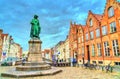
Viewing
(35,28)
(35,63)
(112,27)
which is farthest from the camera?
(112,27)

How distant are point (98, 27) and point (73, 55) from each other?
1607 centimetres

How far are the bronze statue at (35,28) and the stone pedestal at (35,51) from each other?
871 millimetres

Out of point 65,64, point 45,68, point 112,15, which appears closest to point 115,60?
point 112,15

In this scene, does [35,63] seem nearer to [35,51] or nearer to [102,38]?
[35,51]

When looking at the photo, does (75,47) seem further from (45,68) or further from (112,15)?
→ (45,68)

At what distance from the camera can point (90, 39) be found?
33.0m

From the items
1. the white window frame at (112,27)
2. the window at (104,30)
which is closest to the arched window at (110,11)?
the white window frame at (112,27)

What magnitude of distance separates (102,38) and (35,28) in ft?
53.2

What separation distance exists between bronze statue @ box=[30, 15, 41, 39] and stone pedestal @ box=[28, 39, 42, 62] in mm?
871

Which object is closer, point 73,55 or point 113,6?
point 113,6

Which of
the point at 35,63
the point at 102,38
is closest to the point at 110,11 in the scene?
the point at 102,38

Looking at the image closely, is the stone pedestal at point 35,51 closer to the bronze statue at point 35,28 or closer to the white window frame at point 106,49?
the bronze statue at point 35,28

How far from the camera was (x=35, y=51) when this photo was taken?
16359 mm

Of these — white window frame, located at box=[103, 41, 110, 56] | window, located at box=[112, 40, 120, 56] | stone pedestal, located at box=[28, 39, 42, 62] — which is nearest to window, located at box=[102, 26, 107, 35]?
white window frame, located at box=[103, 41, 110, 56]
